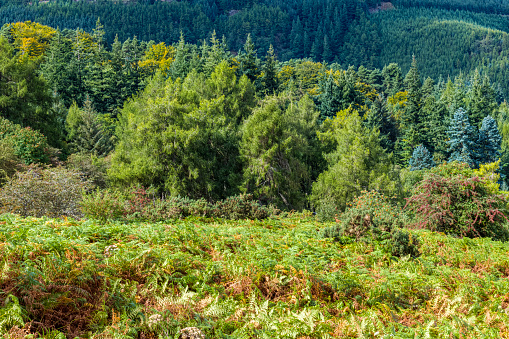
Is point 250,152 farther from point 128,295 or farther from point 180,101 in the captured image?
point 128,295

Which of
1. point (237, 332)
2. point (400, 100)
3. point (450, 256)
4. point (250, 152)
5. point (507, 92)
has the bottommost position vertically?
point (507, 92)

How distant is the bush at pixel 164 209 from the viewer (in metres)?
8.80

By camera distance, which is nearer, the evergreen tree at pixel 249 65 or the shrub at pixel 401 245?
the shrub at pixel 401 245

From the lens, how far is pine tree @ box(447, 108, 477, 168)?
157 feet

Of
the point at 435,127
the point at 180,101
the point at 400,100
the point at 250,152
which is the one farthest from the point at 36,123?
the point at 400,100

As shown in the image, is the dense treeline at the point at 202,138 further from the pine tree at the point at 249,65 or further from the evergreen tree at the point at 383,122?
the evergreen tree at the point at 383,122

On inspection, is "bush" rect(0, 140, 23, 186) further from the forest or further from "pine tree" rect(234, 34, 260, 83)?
"pine tree" rect(234, 34, 260, 83)

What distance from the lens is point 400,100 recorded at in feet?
238

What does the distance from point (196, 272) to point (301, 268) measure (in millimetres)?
1425

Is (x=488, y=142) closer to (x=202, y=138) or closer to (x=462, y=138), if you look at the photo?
(x=462, y=138)

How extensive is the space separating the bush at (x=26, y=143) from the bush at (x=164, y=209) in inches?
422

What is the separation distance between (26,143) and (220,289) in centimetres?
1937

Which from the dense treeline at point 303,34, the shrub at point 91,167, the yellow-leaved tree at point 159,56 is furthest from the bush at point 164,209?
the dense treeline at point 303,34

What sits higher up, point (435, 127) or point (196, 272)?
point (196, 272)
